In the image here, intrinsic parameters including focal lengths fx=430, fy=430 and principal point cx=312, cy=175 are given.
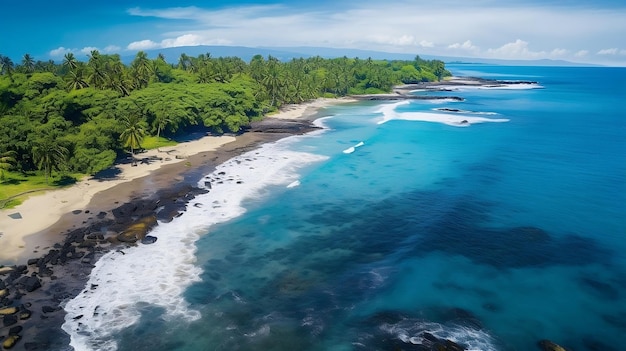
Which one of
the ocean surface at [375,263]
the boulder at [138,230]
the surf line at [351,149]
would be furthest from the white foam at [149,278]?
the surf line at [351,149]

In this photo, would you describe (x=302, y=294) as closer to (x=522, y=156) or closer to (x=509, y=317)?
(x=509, y=317)

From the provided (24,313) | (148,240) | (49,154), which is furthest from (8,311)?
(49,154)

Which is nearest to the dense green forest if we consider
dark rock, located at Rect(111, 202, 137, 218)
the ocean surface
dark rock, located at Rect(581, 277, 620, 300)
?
dark rock, located at Rect(111, 202, 137, 218)

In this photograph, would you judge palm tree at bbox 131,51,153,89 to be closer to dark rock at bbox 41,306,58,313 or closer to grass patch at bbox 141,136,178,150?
grass patch at bbox 141,136,178,150

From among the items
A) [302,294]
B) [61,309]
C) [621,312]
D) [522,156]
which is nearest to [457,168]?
[522,156]

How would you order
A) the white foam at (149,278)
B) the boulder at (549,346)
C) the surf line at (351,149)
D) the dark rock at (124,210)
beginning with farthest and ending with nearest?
the surf line at (351,149), the dark rock at (124,210), the white foam at (149,278), the boulder at (549,346)

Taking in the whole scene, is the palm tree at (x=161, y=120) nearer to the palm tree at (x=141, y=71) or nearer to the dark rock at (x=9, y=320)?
the palm tree at (x=141, y=71)
